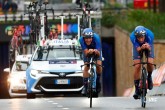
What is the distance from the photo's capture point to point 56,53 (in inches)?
1146

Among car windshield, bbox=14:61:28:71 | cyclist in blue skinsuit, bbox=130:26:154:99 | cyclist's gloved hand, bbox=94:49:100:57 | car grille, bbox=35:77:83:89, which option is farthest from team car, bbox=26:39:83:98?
cyclist in blue skinsuit, bbox=130:26:154:99

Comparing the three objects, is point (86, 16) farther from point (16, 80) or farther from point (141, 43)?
point (141, 43)

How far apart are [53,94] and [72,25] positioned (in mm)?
22054

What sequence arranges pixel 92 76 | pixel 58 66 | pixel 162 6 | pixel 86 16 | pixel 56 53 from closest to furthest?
pixel 92 76, pixel 58 66, pixel 56 53, pixel 86 16, pixel 162 6

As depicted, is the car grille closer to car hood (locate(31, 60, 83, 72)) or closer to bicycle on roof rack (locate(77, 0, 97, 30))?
car hood (locate(31, 60, 83, 72))

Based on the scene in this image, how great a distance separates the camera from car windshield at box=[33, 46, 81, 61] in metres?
28.7

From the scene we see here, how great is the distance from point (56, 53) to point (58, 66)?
1.14 meters

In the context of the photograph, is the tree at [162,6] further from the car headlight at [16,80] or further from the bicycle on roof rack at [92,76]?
the bicycle on roof rack at [92,76]

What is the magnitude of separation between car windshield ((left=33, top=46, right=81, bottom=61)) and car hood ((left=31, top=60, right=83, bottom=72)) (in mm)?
416

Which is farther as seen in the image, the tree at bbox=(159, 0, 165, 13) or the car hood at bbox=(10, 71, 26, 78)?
the tree at bbox=(159, 0, 165, 13)

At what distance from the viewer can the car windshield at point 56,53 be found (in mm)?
28734

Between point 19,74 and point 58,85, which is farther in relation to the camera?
point 19,74

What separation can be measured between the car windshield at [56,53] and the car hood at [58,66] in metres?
0.42

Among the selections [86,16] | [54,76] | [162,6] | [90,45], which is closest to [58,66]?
[54,76]
